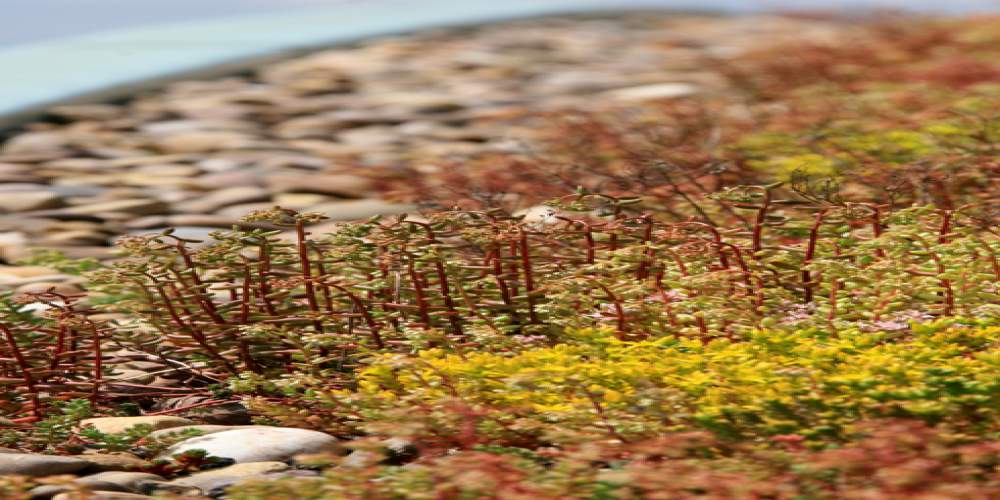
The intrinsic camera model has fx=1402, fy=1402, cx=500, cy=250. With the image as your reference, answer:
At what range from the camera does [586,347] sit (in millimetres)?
2877

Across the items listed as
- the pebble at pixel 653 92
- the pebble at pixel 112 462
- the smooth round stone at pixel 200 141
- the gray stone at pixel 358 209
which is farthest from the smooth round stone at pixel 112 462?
the pebble at pixel 653 92

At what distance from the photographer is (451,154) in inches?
216

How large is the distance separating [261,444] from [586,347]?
0.68 metres

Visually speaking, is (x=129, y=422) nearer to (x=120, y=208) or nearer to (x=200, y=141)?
(x=120, y=208)

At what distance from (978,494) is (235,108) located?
495 centimetres

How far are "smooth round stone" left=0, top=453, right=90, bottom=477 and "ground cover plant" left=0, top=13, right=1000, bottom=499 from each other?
160mm

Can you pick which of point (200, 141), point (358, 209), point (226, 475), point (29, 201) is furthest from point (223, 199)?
point (226, 475)

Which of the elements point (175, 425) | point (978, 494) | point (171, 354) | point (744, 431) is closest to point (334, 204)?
point (171, 354)

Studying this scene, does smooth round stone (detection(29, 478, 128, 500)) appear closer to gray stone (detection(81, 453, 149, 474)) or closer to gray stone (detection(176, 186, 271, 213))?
gray stone (detection(81, 453, 149, 474))

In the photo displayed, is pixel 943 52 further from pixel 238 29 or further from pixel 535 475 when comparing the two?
pixel 535 475

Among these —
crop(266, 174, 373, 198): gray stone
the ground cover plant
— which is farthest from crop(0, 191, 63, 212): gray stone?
the ground cover plant

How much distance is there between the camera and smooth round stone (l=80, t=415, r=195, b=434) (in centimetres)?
287

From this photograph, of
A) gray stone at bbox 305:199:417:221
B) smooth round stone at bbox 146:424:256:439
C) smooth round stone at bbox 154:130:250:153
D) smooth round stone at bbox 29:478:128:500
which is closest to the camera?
smooth round stone at bbox 29:478:128:500

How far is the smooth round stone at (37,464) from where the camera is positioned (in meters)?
2.56
